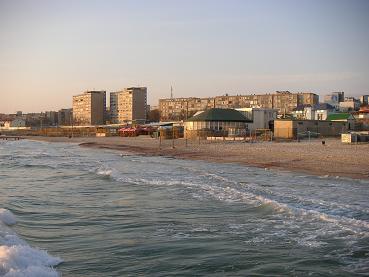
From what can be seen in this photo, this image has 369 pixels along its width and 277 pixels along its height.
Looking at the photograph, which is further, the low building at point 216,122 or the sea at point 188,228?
the low building at point 216,122

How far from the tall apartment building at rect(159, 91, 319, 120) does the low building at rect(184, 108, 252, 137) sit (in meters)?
79.5

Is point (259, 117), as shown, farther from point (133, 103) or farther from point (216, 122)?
point (133, 103)

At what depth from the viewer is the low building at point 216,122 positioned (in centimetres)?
6273

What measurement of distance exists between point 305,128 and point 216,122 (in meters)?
12.0

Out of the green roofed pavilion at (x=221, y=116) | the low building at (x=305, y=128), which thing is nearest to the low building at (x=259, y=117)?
the green roofed pavilion at (x=221, y=116)

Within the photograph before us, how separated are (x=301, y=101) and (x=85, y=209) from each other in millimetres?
146615

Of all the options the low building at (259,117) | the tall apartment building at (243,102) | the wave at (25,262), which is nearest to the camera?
the wave at (25,262)

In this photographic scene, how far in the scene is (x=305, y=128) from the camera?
188 feet

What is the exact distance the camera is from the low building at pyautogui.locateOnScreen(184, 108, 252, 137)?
62734 mm

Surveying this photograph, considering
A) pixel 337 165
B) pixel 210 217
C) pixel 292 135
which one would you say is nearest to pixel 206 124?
pixel 292 135

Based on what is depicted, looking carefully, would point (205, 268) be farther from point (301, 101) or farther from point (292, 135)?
point (301, 101)

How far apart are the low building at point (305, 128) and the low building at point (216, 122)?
7.07 m

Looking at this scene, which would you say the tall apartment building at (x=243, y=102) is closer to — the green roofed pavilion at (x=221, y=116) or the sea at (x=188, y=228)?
the green roofed pavilion at (x=221, y=116)

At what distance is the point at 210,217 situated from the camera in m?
12.3
